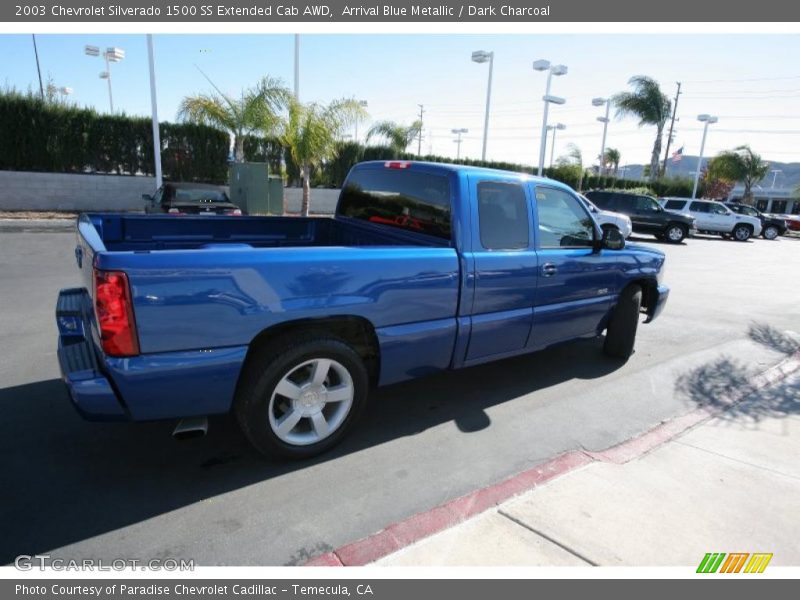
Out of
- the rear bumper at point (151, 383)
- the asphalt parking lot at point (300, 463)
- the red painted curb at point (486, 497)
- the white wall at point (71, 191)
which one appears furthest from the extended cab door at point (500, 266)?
the white wall at point (71, 191)

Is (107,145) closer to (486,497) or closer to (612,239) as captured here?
(612,239)

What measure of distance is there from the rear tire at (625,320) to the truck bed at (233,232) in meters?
2.44

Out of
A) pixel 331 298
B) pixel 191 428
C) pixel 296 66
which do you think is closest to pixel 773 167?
pixel 296 66

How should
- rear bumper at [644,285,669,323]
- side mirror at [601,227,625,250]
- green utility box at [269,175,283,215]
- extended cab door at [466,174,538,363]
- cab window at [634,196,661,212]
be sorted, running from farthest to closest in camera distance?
cab window at [634,196,661,212]
green utility box at [269,175,283,215]
rear bumper at [644,285,669,323]
side mirror at [601,227,625,250]
extended cab door at [466,174,538,363]

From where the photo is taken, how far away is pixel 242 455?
126 inches

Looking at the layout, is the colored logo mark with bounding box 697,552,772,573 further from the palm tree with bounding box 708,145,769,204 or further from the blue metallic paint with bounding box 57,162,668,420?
the palm tree with bounding box 708,145,769,204

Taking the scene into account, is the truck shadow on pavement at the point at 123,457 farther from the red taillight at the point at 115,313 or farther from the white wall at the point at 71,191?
the white wall at the point at 71,191

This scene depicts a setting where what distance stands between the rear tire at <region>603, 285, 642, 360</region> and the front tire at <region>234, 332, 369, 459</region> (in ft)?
9.95

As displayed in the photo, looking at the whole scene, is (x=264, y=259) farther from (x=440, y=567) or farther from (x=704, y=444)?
(x=704, y=444)

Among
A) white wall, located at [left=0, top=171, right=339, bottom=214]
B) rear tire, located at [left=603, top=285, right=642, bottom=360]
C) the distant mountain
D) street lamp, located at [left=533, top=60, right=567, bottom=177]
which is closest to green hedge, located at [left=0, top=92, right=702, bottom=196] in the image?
white wall, located at [left=0, top=171, right=339, bottom=214]

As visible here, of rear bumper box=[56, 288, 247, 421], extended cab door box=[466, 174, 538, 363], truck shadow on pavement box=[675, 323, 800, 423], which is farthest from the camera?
truck shadow on pavement box=[675, 323, 800, 423]

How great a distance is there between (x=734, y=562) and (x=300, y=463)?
239 centimetres

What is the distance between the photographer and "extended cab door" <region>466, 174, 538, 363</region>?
3682mm

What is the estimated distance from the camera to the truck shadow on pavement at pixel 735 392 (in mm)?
4203
